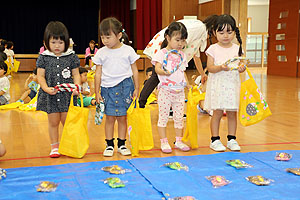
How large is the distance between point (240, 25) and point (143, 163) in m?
8.44

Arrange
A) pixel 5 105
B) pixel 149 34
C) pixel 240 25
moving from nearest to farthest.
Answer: pixel 5 105, pixel 240 25, pixel 149 34

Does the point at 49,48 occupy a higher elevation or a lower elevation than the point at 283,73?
higher

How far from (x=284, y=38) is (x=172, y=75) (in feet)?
28.1

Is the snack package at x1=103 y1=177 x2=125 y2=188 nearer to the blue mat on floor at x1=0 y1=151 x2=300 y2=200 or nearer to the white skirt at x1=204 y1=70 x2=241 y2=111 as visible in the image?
the blue mat on floor at x1=0 y1=151 x2=300 y2=200

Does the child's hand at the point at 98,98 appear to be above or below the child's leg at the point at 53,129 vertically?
above

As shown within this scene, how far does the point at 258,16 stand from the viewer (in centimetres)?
1684

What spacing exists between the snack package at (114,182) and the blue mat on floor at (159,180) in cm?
3

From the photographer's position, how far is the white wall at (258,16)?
1677 cm

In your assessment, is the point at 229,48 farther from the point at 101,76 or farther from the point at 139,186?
the point at 139,186

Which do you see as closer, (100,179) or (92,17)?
(100,179)

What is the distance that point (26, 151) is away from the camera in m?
2.88

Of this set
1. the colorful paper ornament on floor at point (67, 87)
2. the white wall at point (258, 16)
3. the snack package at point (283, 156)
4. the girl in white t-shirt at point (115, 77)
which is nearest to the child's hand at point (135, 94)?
the girl in white t-shirt at point (115, 77)

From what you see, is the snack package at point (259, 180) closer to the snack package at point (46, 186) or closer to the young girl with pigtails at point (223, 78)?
the young girl with pigtails at point (223, 78)

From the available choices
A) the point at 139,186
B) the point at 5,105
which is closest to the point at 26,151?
the point at 139,186
